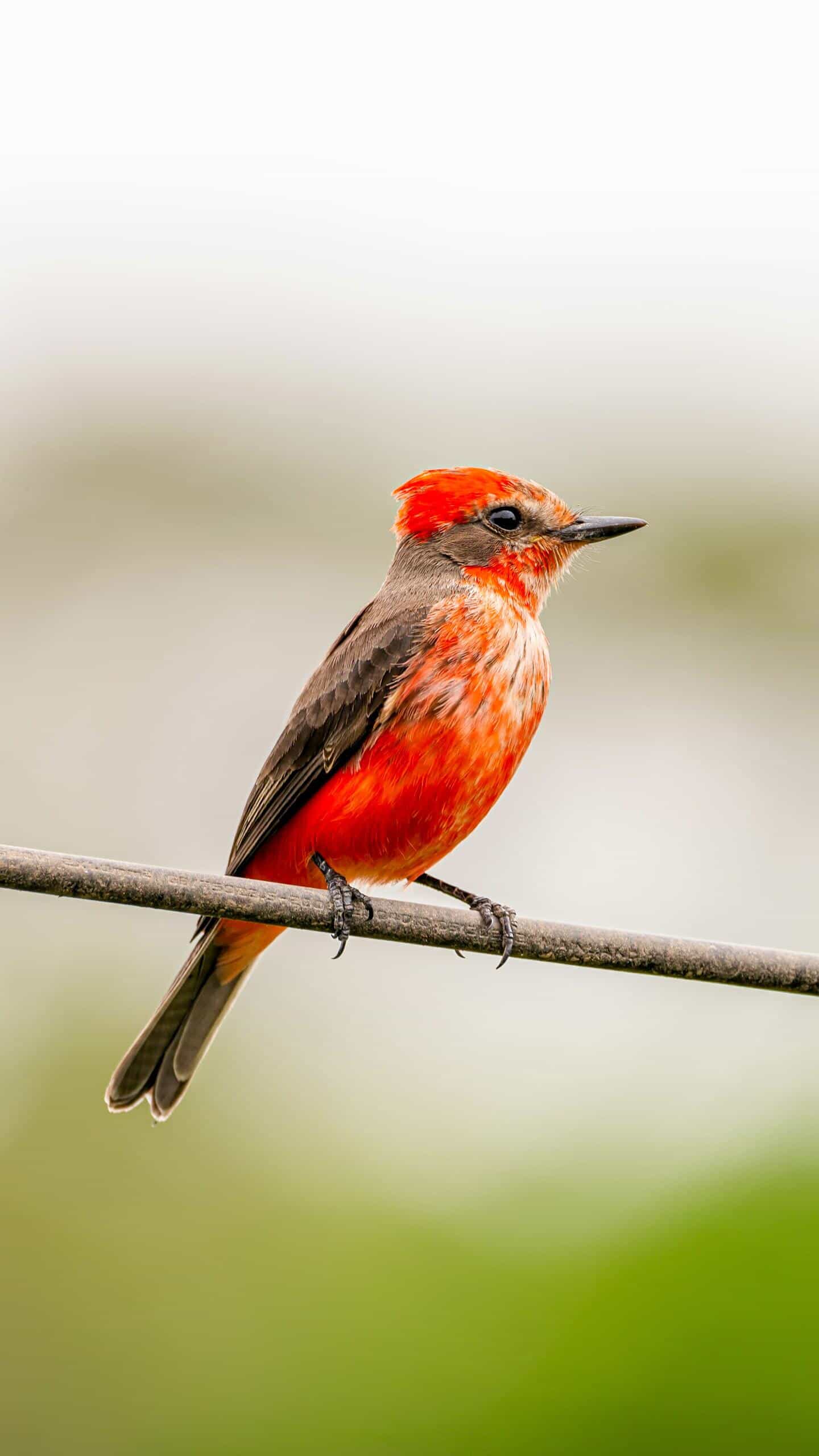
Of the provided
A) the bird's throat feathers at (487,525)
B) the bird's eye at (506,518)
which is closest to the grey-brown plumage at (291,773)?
the bird's throat feathers at (487,525)

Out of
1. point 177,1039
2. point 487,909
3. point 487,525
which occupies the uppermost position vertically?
point 487,525

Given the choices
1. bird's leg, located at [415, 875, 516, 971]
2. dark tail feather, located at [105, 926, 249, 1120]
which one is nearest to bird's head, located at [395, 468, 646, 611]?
bird's leg, located at [415, 875, 516, 971]

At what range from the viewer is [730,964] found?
103 inches

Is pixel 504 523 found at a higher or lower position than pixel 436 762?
higher

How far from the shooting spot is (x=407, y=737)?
4059 mm

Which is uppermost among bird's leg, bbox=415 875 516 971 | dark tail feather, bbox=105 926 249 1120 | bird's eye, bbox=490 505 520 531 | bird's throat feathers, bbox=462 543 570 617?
bird's eye, bbox=490 505 520 531

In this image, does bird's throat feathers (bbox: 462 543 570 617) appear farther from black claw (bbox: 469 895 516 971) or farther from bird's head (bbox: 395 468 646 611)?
black claw (bbox: 469 895 516 971)

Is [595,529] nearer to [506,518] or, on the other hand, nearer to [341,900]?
[506,518]

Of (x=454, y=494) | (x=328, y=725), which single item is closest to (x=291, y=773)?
(x=328, y=725)

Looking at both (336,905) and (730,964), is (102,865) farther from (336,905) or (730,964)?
(730,964)

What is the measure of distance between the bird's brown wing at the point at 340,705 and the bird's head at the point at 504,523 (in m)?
0.17

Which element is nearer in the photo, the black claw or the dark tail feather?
the black claw

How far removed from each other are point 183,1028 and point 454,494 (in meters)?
1.96

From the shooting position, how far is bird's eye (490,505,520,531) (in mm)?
4746
